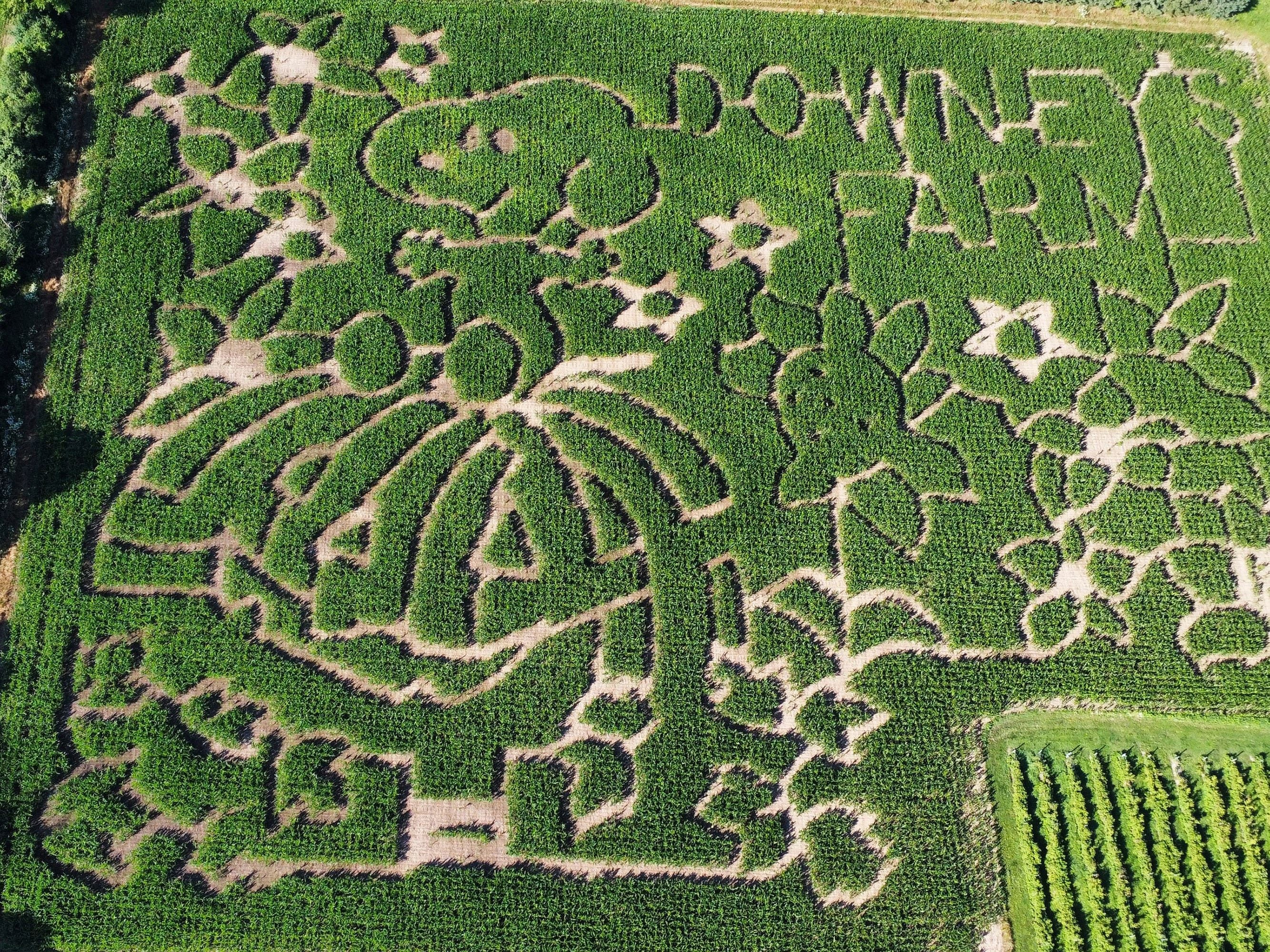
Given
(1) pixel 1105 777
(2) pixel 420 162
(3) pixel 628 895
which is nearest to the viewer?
(3) pixel 628 895

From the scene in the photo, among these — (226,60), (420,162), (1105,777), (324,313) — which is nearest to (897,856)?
(1105,777)

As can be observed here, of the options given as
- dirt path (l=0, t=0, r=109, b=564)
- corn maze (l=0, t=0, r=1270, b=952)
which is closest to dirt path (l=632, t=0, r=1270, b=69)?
corn maze (l=0, t=0, r=1270, b=952)

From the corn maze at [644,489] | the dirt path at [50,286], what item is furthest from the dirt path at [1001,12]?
the dirt path at [50,286]

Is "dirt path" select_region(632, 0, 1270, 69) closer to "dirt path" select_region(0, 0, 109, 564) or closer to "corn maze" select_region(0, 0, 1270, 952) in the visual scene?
"corn maze" select_region(0, 0, 1270, 952)

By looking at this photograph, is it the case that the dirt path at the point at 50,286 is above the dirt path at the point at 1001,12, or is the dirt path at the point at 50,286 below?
below

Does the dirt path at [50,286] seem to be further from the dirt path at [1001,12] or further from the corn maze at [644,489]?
the dirt path at [1001,12]

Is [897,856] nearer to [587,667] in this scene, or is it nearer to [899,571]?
[899,571]

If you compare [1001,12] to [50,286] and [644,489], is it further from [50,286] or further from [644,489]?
[50,286]

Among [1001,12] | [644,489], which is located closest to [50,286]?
[644,489]
